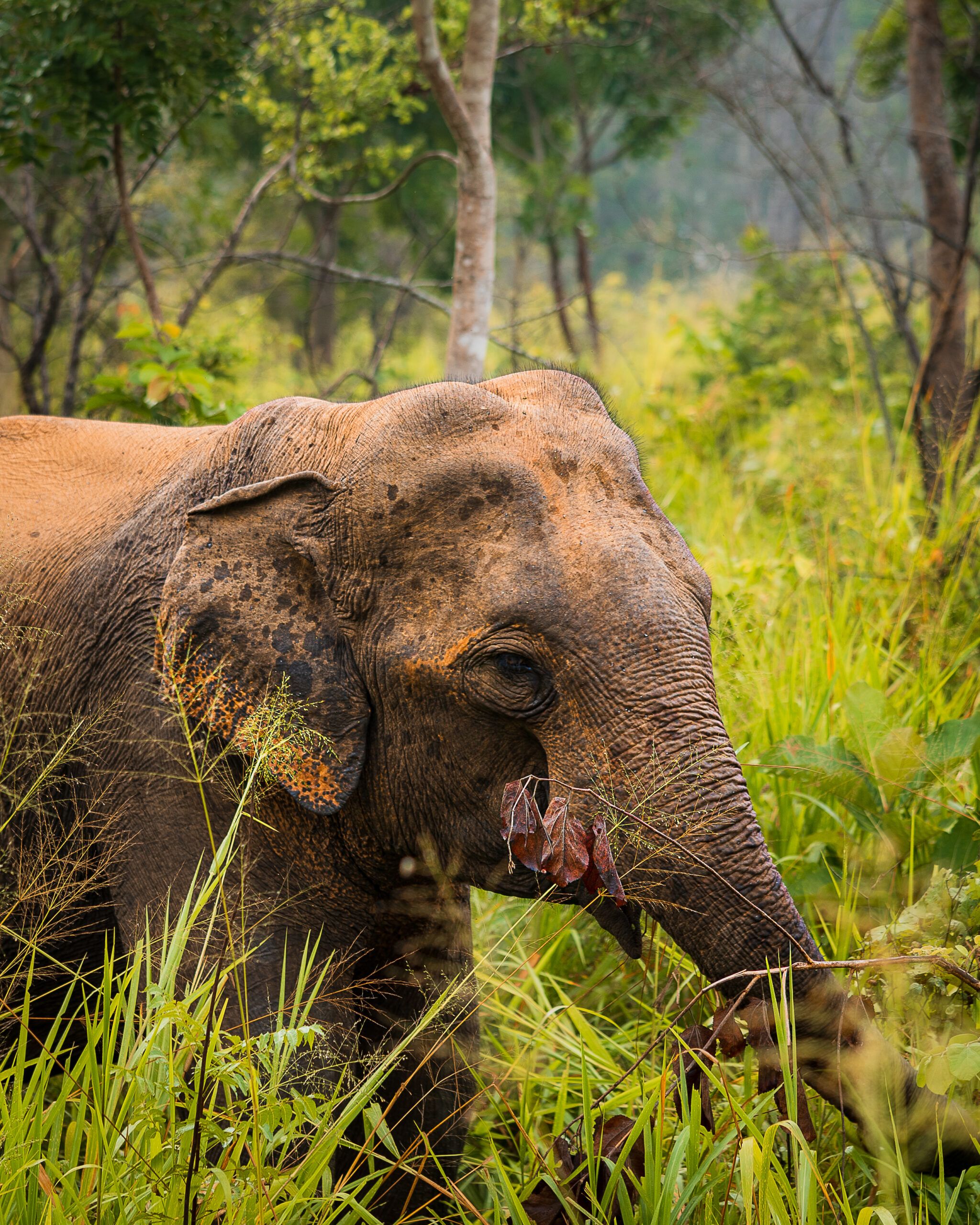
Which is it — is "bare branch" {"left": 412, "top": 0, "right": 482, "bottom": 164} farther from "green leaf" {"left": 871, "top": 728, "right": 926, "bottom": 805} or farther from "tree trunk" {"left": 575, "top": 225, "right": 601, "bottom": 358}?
"tree trunk" {"left": 575, "top": 225, "right": 601, "bottom": 358}

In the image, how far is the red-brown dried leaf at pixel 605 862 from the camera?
1.74 m

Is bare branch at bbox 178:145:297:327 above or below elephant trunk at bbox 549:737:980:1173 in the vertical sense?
above

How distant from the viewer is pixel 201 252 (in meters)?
10.5

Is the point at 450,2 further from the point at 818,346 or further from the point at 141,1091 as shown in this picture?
the point at 141,1091

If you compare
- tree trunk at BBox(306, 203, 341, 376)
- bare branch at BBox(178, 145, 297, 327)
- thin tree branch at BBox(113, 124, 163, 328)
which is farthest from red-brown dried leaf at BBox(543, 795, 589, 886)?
tree trunk at BBox(306, 203, 341, 376)

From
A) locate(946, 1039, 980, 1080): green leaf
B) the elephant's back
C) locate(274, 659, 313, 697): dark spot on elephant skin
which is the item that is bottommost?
locate(946, 1039, 980, 1080): green leaf

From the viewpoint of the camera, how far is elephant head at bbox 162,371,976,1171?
74.1 inches

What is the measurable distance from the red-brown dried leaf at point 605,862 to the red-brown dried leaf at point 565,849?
0.02 meters

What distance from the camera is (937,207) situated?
6.59 metres

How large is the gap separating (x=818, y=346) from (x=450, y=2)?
599 centimetres

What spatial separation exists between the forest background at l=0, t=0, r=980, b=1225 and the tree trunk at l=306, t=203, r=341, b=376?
144mm

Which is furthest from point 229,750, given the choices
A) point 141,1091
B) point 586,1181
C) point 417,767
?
point 586,1181

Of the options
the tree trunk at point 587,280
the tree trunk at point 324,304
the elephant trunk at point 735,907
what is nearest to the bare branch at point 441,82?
the elephant trunk at point 735,907

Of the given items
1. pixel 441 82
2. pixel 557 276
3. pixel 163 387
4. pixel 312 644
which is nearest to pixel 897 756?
pixel 312 644
